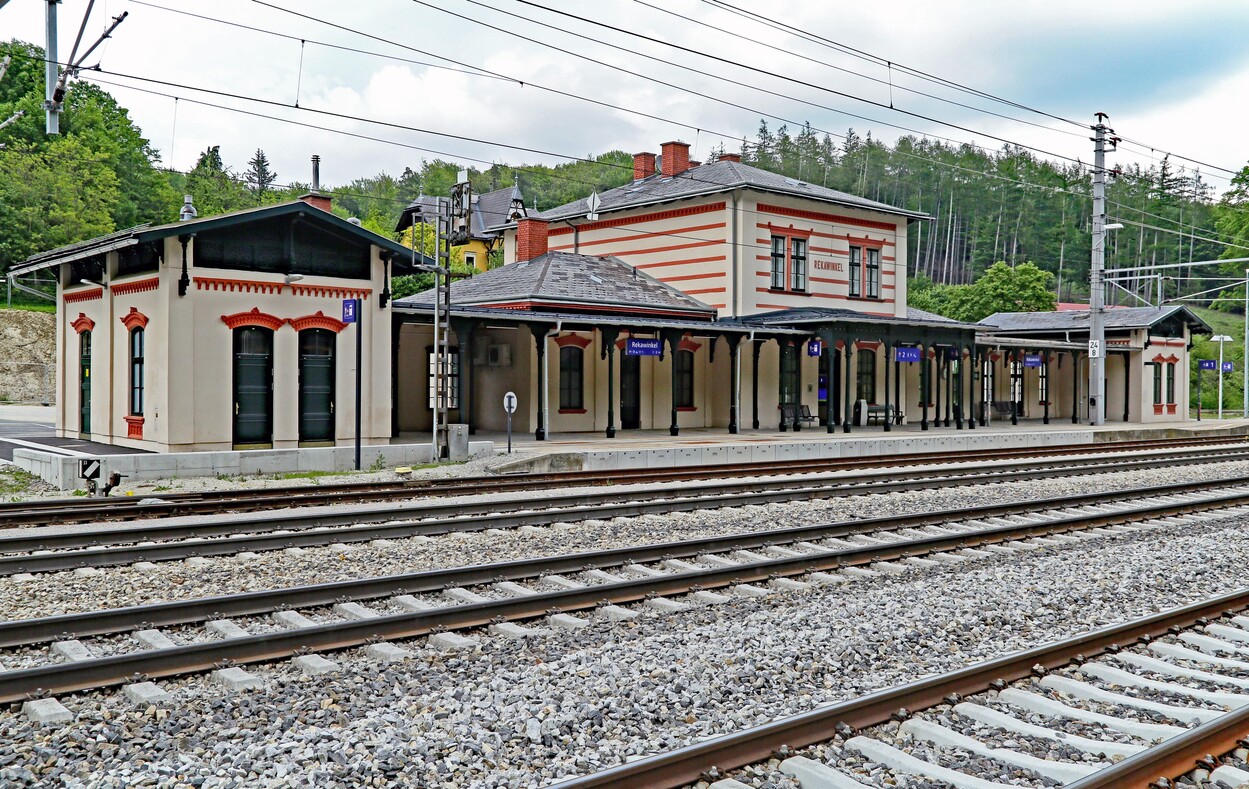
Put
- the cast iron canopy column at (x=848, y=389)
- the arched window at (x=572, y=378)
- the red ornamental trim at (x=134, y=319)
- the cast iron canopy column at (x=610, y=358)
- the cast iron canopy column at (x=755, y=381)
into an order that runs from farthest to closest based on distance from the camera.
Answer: the cast iron canopy column at (x=848, y=389)
the cast iron canopy column at (x=755, y=381)
the arched window at (x=572, y=378)
the cast iron canopy column at (x=610, y=358)
the red ornamental trim at (x=134, y=319)

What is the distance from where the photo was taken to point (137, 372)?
18.8 meters

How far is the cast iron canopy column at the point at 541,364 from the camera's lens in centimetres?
2305

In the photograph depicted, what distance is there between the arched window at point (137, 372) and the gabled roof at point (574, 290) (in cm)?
738

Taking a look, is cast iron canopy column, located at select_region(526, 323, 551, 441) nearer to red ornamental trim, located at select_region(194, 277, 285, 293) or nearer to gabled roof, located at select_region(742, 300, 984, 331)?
red ornamental trim, located at select_region(194, 277, 285, 293)

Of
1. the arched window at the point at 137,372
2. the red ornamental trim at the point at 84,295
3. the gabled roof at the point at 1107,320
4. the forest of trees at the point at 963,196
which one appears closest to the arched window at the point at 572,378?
the arched window at the point at 137,372

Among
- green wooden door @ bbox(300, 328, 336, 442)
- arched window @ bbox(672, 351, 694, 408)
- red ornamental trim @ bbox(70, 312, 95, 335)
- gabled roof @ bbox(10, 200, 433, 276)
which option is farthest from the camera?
arched window @ bbox(672, 351, 694, 408)

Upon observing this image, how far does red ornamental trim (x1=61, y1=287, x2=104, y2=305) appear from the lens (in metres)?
20.1

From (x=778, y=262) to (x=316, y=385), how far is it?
16.3 m

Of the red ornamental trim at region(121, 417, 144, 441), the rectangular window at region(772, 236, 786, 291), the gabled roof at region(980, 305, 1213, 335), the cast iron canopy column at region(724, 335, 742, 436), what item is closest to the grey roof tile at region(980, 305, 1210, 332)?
the gabled roof at region(980, 305, 1213, 335)

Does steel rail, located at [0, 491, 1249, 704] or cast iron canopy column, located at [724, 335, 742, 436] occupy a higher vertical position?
cast iron canopy column, located at [724, 335, 742, 436]

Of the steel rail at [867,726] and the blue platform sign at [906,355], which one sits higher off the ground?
the blue platform sign at [906,355]

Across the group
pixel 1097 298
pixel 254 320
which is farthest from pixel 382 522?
pixel 1097 298

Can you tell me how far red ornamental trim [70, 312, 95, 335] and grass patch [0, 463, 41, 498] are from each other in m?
4.17

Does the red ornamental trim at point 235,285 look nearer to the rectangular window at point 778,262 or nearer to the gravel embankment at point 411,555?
the gravel embankment at point 411,555
